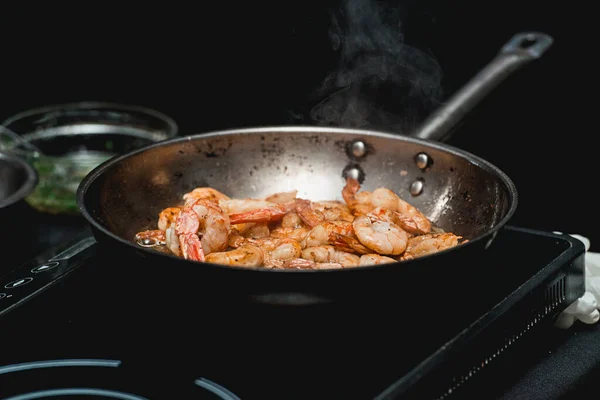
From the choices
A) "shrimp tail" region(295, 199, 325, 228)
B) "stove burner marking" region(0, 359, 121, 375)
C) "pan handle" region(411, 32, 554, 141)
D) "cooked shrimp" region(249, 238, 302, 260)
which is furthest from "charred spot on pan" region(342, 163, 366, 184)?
"stove burner marking" region(0, 359, 121, 375)

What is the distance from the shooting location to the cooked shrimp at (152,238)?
197 cm

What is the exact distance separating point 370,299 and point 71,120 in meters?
2.28

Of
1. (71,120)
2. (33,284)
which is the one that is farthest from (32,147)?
(33,284)

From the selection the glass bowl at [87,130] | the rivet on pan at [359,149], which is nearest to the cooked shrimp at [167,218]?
the rivet on pan at [359,149]

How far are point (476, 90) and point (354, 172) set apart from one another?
1.69 ft

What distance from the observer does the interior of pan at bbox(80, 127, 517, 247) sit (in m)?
2.03

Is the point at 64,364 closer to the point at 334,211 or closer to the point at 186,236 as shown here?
the point at 186,236

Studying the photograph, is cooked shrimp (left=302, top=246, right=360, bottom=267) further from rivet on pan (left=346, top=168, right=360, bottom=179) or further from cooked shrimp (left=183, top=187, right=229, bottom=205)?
rivet on pan (left=346, top=168, right=360, bottom=179)

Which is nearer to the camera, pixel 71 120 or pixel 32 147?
pixel 32 147

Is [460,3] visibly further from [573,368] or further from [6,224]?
[6,224]

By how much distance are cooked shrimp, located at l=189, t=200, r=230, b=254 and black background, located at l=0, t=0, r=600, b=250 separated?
54.7 inches

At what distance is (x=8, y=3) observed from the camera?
361 cm

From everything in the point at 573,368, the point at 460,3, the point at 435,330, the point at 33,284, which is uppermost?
the point at 460,3

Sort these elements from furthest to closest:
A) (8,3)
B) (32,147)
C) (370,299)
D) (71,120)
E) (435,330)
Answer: (8,3) → (71,120) → (32,147) → (435,330) → (370,299)
